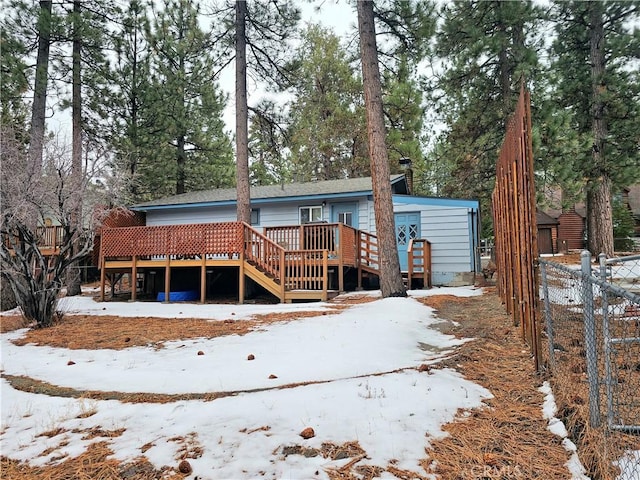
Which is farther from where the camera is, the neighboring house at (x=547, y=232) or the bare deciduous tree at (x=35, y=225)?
the neighboring house at (x=547, y=232)

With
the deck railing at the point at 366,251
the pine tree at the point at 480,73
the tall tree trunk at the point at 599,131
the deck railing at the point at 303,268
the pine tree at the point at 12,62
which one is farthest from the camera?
the tall tree trunk at the point at 599,131

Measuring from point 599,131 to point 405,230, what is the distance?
783 centimetres

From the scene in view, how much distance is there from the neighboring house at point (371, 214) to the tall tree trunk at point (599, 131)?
4867 millimetres

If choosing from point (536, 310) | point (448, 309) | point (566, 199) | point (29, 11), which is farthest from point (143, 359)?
point (566, 199)

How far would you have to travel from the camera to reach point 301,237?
1003 centimetres

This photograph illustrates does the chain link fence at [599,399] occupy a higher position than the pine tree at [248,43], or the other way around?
the pine tree at [248,43]

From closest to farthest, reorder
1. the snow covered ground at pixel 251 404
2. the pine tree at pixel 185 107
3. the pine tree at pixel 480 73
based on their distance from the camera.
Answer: the snow covered ground at pixel 251 404, the pine tree at pixel 185 107, the pine tree at pixel 480 73

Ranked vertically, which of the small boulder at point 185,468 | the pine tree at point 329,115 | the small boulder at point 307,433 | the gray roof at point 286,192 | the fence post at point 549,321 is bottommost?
the small boulder at point 185,468

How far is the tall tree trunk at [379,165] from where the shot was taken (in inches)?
317

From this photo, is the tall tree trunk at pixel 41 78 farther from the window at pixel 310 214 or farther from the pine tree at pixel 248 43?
the window at pixel 310 214

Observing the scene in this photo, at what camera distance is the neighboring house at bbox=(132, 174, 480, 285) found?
12.3 meters

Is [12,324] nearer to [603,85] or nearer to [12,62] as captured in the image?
[12,62]

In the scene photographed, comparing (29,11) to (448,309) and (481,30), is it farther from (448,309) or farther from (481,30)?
(481,30)

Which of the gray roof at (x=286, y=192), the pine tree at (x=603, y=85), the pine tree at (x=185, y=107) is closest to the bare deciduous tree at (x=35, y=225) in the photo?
the pine tree at (x=185, y=107)
